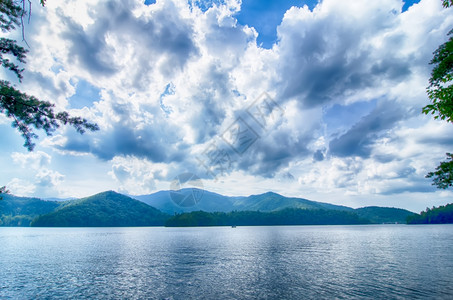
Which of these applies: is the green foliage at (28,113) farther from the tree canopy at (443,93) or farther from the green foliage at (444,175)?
the green foliage at (444,175)

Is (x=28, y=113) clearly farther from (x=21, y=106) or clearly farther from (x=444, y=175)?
(x=444, y=175)

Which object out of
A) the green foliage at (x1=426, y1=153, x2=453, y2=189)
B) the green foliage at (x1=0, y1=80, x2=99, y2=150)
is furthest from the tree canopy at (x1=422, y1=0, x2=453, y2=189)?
the green foliage at (x1=0, y1=80, x2=99, y2=150)

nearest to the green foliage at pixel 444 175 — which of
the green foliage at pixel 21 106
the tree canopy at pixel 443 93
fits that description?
the tree canopy at pixel 443 93

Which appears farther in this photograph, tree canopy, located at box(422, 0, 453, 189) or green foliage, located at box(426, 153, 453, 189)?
green foliage, located at box(426, 153, 453, 189)

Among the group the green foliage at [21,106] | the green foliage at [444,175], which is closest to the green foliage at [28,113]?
the green foliage at [21,106]

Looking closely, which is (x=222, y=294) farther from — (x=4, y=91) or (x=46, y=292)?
(x=4, y=91)

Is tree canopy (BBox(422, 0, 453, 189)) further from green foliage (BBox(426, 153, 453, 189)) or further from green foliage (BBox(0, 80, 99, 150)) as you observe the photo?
green foliage (BBox(0, 80, 99, 150))

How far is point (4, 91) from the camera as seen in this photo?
19.1 m

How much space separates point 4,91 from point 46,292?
112 feet

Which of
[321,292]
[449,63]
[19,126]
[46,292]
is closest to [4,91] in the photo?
[19,126]

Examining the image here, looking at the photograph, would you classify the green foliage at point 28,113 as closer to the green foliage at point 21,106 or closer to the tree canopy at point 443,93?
the green foliage at point 21,106

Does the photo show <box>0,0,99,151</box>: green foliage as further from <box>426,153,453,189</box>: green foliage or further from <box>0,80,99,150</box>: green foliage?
<box>426,153,453,189</box>: green foliage

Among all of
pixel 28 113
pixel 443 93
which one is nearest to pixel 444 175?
pixel 443 93

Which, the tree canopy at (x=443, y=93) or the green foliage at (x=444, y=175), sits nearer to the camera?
the tree canopy at (x=443, y=93)
